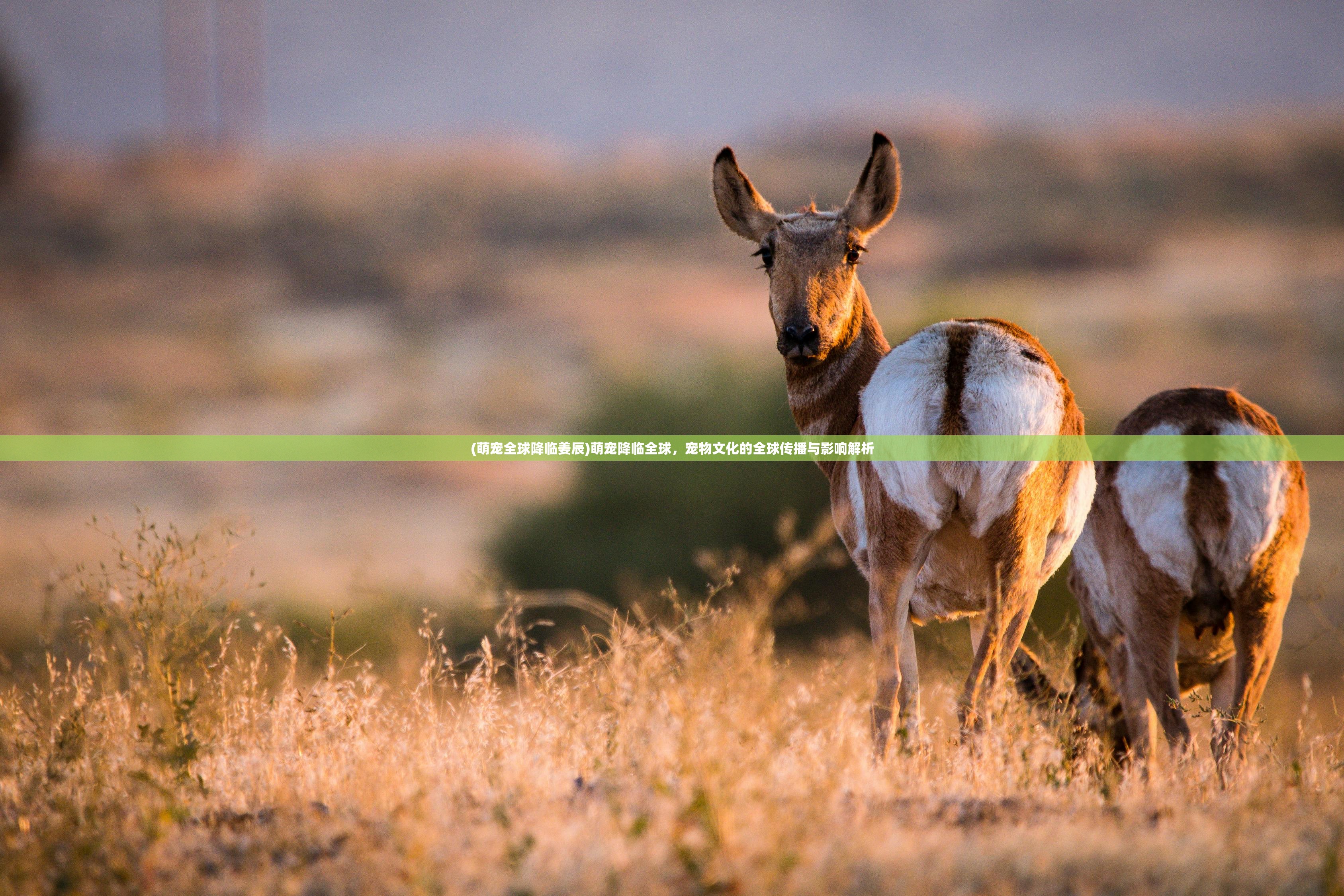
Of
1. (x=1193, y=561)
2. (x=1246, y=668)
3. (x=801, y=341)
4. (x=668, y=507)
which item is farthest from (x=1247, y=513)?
(x=668, y=507)

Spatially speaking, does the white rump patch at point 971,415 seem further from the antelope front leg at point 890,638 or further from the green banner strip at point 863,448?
the antelope front leg at point 890,638

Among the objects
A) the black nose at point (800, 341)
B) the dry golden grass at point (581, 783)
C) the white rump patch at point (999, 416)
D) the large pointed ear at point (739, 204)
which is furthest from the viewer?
the large pointed ear at point (739, 204)

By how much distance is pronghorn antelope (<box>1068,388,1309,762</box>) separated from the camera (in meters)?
5.77

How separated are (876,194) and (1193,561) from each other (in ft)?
9.19

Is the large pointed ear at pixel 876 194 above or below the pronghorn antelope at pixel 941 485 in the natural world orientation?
above

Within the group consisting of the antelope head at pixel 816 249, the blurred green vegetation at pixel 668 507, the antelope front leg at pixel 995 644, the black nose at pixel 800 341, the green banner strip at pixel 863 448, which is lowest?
the blurred green vegetation at pixel 668 507

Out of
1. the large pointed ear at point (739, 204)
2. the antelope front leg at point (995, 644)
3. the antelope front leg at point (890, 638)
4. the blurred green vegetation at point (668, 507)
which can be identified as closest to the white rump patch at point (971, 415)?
the antelope front leg at point (890, 638)

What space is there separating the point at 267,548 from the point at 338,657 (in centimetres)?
3355

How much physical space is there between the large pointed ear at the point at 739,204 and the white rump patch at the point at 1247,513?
9.94ft

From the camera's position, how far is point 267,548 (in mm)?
37406

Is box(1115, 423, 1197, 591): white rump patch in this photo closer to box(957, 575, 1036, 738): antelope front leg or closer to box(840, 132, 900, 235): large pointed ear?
box(957, 575, 1036, 738): antelope front leg

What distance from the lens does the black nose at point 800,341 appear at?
6.12 metres

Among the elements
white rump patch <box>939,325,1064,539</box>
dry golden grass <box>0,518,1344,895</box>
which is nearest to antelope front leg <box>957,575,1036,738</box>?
dry golden grass <box>0,518,1344,895</box>

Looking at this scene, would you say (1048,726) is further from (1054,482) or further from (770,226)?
(770,226)
